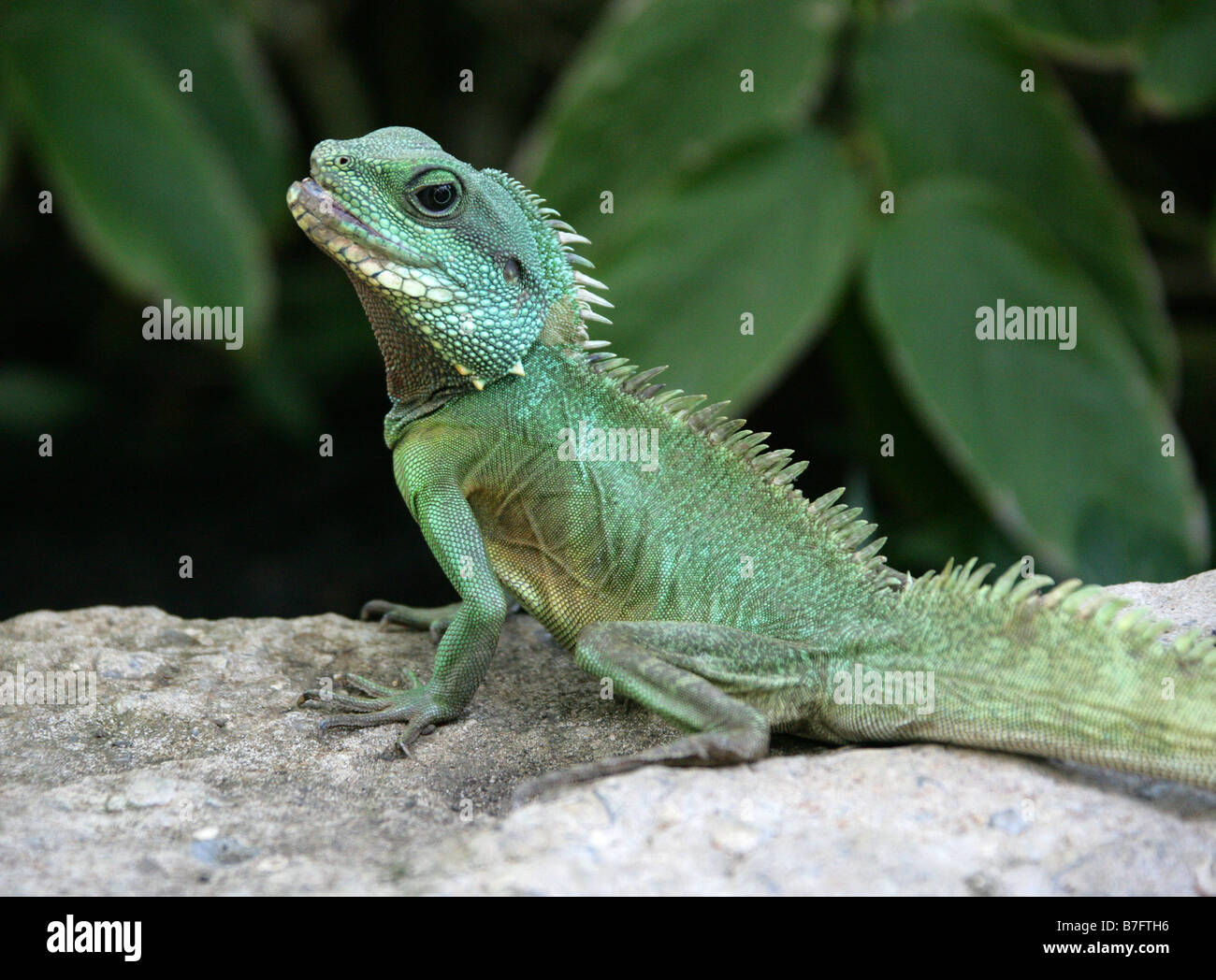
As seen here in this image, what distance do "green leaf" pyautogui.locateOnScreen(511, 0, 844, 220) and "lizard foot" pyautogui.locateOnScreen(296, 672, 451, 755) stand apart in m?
2.41

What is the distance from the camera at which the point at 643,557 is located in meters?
3.93

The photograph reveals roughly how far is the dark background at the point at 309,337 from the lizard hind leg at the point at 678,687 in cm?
204

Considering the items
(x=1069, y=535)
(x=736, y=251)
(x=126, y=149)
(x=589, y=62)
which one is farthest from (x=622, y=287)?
(x=126, y=149)

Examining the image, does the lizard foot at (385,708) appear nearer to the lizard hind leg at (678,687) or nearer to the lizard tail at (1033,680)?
the lizard hind leg at (678,687)

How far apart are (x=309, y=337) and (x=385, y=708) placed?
176 inches

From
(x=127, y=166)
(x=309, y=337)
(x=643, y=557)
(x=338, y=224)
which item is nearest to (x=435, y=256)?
(x=338, y=224)

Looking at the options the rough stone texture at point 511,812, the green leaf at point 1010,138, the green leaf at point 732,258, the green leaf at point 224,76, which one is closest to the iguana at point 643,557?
the rough stone texture at point 511,812

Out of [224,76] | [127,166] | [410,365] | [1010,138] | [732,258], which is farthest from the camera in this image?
[224,76]

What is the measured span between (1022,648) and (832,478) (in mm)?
4060

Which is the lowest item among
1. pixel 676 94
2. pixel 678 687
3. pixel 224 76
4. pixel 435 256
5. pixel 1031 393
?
pixel 678 687

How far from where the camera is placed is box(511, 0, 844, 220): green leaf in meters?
5.54

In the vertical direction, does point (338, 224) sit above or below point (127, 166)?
below

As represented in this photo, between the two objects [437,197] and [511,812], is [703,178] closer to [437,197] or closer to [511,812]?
[437,197]

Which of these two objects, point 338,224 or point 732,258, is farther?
point 732,258
